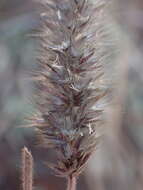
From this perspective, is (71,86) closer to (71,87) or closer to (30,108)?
(71,87)

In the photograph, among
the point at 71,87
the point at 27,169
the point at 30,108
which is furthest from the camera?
the point at 30,108

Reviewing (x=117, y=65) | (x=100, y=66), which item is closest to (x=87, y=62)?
(x=100, y=66)

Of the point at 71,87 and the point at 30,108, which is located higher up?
the point at 30,108

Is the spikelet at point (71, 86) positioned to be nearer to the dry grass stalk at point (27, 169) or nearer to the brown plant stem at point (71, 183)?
the brown plant stem at point (71, 183)

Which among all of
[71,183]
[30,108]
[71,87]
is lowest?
[71,183]

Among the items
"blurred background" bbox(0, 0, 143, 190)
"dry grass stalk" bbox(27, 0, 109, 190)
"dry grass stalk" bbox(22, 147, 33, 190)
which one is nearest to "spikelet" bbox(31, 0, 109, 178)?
"dry grass stalk" bbox(27, 0, 109, 190)

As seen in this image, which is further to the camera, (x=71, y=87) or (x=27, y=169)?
(x=71, y=87)

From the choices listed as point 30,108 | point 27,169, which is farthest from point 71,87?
point 30,108

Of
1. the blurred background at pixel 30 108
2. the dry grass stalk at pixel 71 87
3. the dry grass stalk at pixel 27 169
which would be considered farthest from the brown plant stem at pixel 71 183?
the blurred background at pixel 30 108
